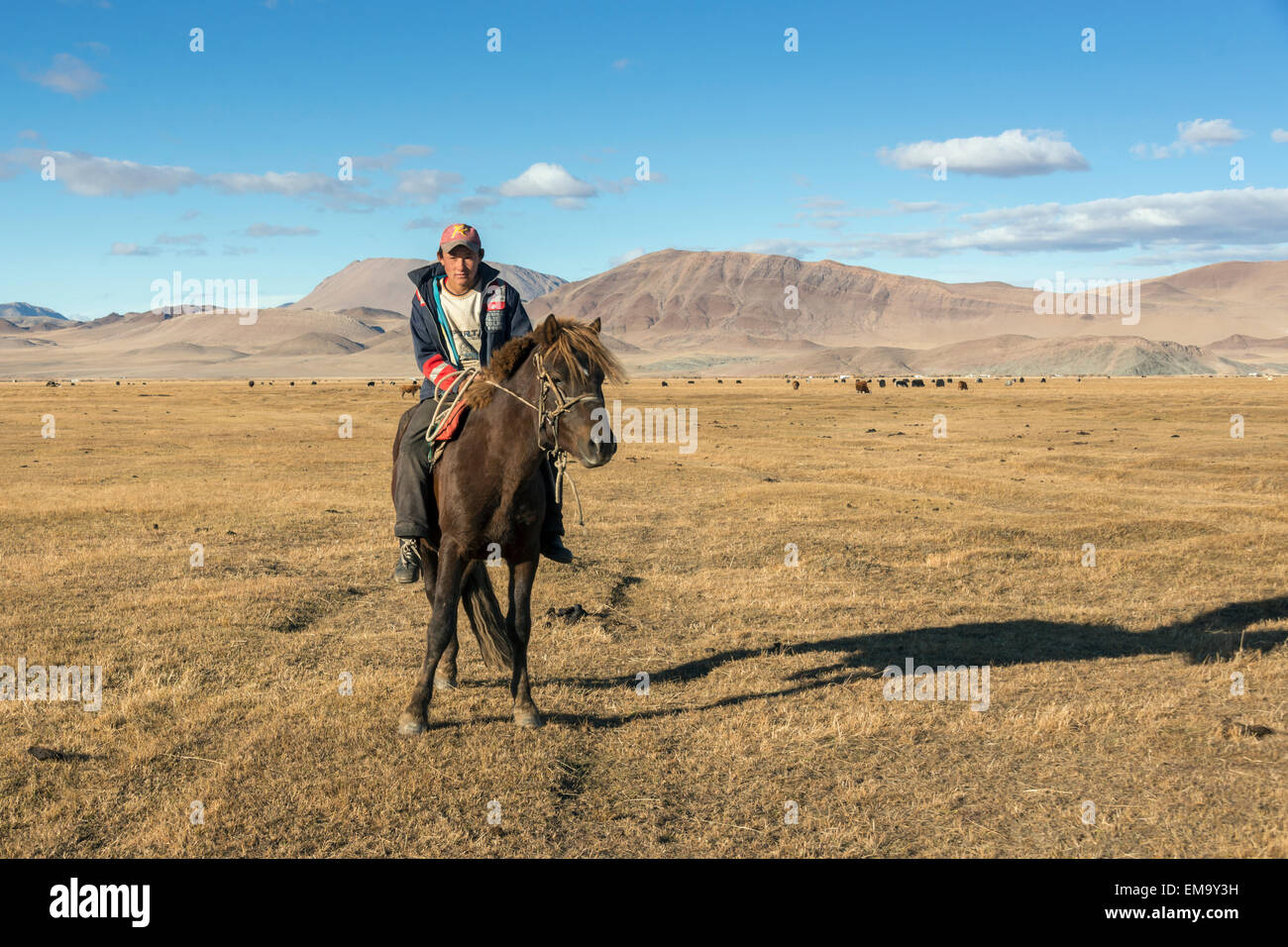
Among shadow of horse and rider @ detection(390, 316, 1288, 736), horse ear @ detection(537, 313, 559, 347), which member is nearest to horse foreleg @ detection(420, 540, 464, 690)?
shadow of horse and rider @ detection(390, 316, 1288, 736)

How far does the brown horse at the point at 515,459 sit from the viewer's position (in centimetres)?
684

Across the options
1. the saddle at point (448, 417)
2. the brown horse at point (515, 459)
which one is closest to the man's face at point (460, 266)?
the saddle at point (448, 417)

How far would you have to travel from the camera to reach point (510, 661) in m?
8.58

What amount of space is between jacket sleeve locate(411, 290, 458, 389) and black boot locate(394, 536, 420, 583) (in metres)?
1.55

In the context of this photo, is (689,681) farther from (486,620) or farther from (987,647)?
(987,647)

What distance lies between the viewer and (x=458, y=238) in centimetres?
799

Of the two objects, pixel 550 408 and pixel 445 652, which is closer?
pixel 550 408

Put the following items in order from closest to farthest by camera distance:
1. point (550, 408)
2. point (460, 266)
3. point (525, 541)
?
point (550, 408), point (525, 541), point (460, 266)

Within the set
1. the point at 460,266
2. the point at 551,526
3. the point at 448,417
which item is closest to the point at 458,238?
the point at 460,266

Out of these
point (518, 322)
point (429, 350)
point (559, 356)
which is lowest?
point (559, 356)

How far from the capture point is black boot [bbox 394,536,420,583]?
8.69 m

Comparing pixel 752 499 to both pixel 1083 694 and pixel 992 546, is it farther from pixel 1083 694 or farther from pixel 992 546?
pixel 1083 694

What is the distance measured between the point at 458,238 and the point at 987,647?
7.18 m
